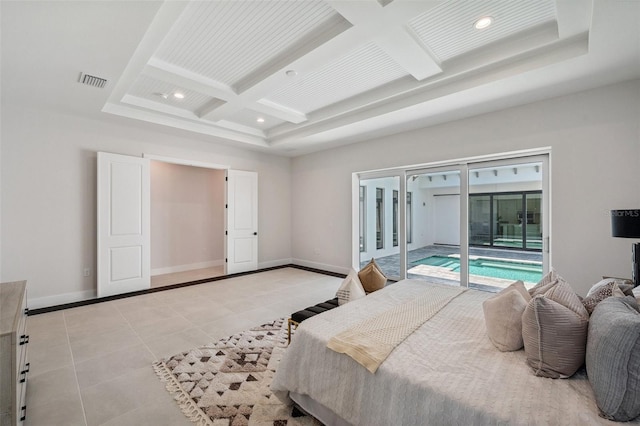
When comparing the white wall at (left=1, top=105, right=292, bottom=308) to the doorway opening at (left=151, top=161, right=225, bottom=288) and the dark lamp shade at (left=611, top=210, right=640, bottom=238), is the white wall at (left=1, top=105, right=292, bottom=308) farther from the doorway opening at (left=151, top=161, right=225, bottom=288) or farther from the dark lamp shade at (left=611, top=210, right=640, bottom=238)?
the dark lamp shade at (left=611, top=210, right=640, bottom=238)

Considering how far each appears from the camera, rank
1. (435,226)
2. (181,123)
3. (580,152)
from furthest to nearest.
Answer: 1. (435,226)
2. (181,123)
3. (580,152)

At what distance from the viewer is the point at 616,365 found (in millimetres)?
1078

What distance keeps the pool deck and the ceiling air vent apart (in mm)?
5234

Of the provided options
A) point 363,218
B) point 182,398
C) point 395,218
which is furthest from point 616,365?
point 363,218

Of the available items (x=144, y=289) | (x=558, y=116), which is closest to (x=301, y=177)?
(x=144, y=289)

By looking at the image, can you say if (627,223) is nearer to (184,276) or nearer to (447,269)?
(447,269)

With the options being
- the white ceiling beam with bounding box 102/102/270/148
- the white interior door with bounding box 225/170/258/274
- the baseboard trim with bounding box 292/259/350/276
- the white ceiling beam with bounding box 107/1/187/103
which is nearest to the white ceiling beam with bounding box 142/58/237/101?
the white ceiling beam with bounding box 107/1/187/103

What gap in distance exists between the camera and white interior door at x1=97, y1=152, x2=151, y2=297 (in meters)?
4.34

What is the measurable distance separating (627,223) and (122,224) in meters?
6.21

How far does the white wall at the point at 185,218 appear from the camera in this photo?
616cm

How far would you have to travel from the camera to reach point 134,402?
2027 mm

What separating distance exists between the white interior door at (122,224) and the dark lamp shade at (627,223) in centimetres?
607

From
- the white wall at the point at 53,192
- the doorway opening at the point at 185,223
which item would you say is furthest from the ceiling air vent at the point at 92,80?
the doorway opening at the point at 185,223

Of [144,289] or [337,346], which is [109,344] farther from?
[337,346]
